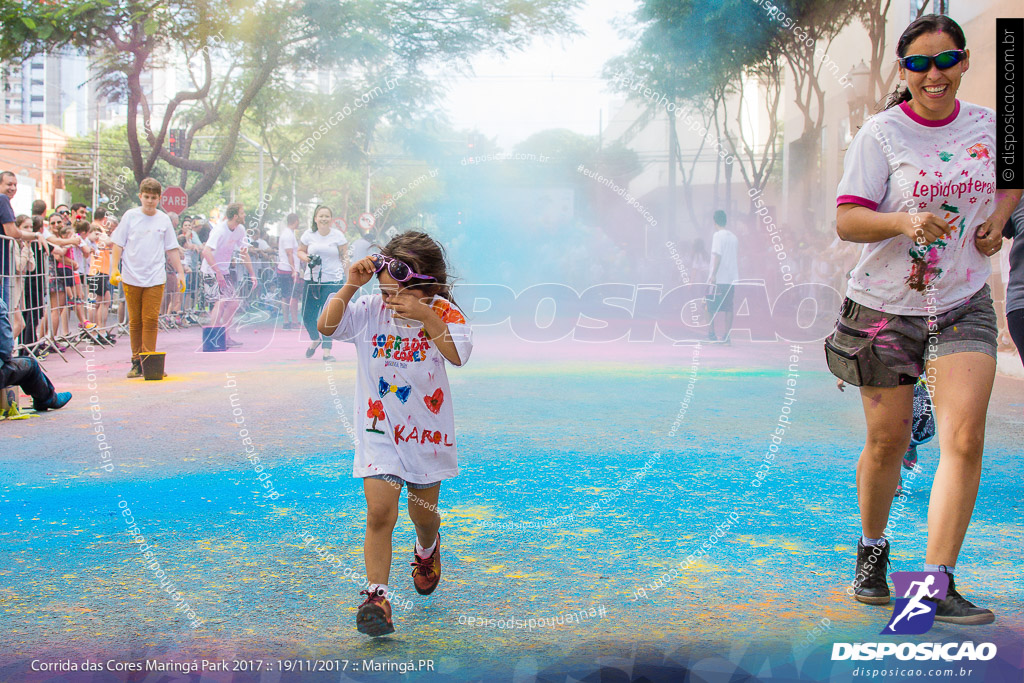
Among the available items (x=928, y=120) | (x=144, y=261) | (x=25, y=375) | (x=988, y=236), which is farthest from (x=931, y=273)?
(x=144, y=261)

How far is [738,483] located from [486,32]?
1210 centimetres

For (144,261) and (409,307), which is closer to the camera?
(409,307)

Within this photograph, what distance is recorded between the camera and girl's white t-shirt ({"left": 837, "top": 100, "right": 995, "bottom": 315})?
2.98 metres

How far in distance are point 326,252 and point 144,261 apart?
6.64ft

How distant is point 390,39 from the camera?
658 inches

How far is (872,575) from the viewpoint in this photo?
3141 mm

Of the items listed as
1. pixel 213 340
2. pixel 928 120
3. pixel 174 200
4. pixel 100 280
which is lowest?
pixel 213 340

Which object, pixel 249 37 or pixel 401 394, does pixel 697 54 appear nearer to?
pixel 249 37

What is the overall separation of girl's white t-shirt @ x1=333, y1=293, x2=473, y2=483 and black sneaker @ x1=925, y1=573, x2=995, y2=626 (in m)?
1.52

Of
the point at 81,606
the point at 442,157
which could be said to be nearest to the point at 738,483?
the point at 81,606

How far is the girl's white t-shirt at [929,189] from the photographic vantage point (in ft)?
9.78

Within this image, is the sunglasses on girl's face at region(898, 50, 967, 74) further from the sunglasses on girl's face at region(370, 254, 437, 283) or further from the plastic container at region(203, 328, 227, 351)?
the plastic container at region(203, 328, 227, 351)

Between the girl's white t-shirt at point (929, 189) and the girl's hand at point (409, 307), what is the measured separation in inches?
53.4

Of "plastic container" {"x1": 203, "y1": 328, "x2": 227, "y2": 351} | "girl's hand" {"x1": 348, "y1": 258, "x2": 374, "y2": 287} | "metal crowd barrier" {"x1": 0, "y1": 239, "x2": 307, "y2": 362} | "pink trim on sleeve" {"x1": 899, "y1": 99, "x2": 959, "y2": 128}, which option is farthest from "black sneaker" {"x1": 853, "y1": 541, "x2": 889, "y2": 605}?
"plastic container" {"x1": 203, "y1": 328, "x2": 227, "y2": 351}
